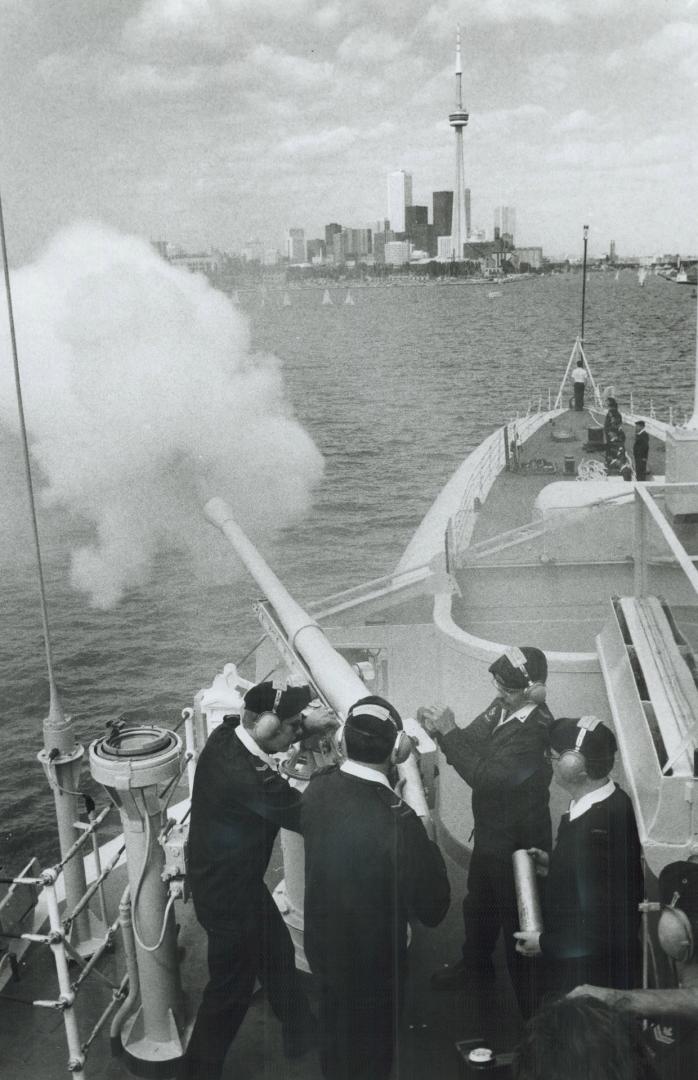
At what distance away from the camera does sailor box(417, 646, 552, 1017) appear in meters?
3.81

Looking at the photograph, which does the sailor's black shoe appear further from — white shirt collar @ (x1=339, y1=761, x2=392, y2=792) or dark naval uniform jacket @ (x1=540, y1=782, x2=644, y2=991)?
white shirt collar @ (x1=339, y1=761, x2=392, y2=792)

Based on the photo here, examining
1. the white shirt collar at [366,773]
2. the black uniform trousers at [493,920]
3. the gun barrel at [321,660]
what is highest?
the white shirt collar at [366,773]

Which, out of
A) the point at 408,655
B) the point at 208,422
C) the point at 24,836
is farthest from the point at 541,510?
the point at 208,422

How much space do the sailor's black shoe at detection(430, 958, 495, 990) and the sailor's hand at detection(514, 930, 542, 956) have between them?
38.0 inches

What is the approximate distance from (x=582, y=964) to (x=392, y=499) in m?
31.2

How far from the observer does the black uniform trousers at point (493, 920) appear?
380 centimetres

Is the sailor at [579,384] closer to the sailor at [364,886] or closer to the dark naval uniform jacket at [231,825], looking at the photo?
the dark naval uniform jacket at [231,825]

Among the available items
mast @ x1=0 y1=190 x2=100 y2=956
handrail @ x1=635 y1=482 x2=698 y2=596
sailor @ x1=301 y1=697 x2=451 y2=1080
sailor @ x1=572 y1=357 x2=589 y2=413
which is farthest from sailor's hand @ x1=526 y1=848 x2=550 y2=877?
sailor @ x1=572 y1=357 x2=589 y2=413

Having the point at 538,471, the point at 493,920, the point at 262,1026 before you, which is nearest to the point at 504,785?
the point at 493,920

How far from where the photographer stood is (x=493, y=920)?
4.06 m

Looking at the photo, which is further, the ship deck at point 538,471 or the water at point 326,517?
the water at point 326,517

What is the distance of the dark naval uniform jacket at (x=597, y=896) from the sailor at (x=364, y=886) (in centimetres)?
38

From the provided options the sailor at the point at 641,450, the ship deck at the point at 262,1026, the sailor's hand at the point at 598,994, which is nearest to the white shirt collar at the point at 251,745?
the ship deck at the point at 262,1026

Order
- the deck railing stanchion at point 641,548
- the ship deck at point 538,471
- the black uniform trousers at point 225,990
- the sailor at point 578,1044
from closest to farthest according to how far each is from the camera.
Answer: the sailor at point 578,1044, the black uniform trousers at point 225,990, the deck railing stanchion at point 641,548, the ship deck at point 538,471
